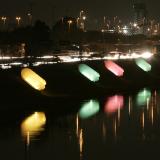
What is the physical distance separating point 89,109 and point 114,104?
3.49m

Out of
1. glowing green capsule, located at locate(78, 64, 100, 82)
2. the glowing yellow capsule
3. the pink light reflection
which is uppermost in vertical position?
the glowing yellow capsule

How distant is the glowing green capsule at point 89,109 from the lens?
35812 mm

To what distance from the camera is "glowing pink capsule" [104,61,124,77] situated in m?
55.7

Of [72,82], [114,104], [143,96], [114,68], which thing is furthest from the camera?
[114,68]

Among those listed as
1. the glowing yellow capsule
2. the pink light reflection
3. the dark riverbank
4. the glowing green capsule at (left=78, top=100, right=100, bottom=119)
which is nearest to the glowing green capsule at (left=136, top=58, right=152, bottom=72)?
the dark riverbank

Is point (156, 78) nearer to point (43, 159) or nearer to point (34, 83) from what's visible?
point (34, 83)

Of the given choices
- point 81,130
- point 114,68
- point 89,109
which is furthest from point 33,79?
point 114,68

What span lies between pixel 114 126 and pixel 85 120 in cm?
257

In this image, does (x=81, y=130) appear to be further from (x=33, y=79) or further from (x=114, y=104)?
(x=33, y=79)

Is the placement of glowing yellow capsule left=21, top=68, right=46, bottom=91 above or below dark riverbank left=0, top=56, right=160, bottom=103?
above

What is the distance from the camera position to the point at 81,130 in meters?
29.9

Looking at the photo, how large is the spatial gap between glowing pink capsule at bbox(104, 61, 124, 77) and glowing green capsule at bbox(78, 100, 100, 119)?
13187 mm

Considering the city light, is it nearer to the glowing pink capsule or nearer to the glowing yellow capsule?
the glowing pink capsule

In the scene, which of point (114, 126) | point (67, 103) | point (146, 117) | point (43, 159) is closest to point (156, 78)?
point (67, 103)
